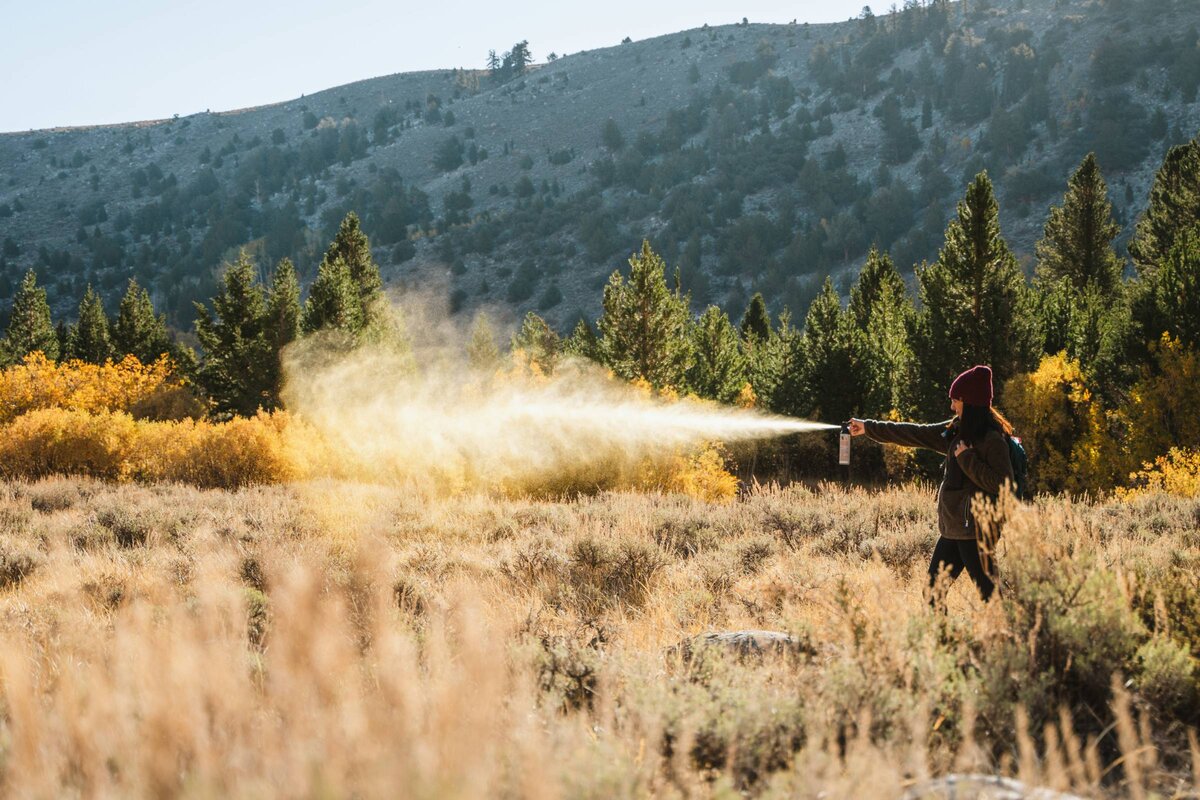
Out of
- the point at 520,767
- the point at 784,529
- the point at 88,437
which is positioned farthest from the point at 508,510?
the point at 88,437

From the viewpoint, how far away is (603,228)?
134m

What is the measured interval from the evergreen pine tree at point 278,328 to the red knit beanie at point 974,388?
33.4m

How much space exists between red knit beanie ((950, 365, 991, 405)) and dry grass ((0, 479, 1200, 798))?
4.27 feet

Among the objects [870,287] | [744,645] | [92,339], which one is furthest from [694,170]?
[744,645]

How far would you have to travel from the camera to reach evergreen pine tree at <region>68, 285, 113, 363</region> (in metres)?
49.8

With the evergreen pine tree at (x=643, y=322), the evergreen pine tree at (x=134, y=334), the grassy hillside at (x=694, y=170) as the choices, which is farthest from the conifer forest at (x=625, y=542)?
the grassy hillside at (x=694, y=170)

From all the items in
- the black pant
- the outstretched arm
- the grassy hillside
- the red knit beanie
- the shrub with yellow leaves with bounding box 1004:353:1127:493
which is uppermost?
the grassy hillside

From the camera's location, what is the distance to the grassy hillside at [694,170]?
11781 cm

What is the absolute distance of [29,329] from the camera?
1935 inches

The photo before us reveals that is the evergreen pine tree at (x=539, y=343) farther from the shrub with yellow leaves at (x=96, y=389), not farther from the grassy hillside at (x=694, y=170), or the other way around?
the grassy hillside at (x=694, y=170)

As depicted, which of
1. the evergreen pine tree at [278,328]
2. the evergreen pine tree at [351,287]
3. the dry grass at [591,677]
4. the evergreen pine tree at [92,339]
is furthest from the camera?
the evergreen pine tree at [92,339]

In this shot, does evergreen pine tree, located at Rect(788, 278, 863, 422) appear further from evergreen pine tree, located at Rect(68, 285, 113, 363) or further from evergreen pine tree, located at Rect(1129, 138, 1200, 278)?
evergreen pine tree, located at Rect(68, 285, 113, 363)

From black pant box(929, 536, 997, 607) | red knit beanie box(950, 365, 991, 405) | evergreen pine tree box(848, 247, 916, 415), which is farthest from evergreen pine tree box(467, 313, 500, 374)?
red knit beanie box(950, 365, 991, 405)

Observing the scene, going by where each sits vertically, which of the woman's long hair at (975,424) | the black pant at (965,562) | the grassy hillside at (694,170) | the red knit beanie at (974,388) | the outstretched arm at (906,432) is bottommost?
the black pant at (965,562)
